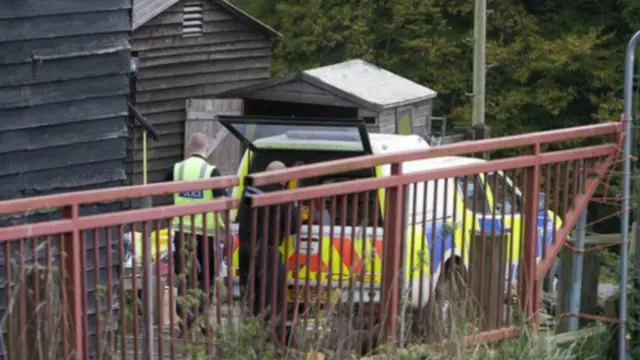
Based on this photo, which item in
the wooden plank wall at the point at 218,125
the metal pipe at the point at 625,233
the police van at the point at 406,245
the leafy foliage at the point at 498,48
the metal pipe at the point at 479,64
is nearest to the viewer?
the police van at the point at 406,245

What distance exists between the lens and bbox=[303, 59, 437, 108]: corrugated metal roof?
64.1 feet

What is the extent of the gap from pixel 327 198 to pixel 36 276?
170 centimetres

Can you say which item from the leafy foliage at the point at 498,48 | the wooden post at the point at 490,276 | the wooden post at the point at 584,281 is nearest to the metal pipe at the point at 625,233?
the wooden post at the point at 584,281

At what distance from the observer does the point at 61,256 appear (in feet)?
18.3

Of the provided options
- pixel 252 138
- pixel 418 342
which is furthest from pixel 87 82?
pixel 418 342

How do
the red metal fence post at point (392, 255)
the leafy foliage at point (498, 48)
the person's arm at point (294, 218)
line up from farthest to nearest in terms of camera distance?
the leafy foliage at point (498, 48) → the red metal fence post at point (392, 255) → the person's arm at point (294, 218)

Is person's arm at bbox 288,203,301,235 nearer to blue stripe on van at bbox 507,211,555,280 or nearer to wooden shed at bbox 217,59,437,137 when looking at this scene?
blue stripe on van at bbox 507,211,555,280

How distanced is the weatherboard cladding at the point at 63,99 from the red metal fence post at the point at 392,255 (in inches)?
73.7

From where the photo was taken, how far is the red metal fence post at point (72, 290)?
5.64 metres

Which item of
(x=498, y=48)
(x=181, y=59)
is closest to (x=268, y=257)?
(x=181, y=59)

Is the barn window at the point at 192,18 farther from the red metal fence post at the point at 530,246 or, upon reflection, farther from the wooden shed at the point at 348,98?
the red metal fence post at the point at 530,246

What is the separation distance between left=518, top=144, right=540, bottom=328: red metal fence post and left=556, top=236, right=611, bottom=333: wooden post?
428mm

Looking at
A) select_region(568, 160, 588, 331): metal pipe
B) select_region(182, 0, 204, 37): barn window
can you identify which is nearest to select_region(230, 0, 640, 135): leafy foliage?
select_region(182, 0, 204, 37): barn window

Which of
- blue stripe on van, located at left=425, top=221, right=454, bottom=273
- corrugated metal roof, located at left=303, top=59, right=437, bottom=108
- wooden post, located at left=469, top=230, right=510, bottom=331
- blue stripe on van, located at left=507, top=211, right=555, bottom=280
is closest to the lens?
blue stripe on van, located at left=425, top=221, right=454, bottom=273
